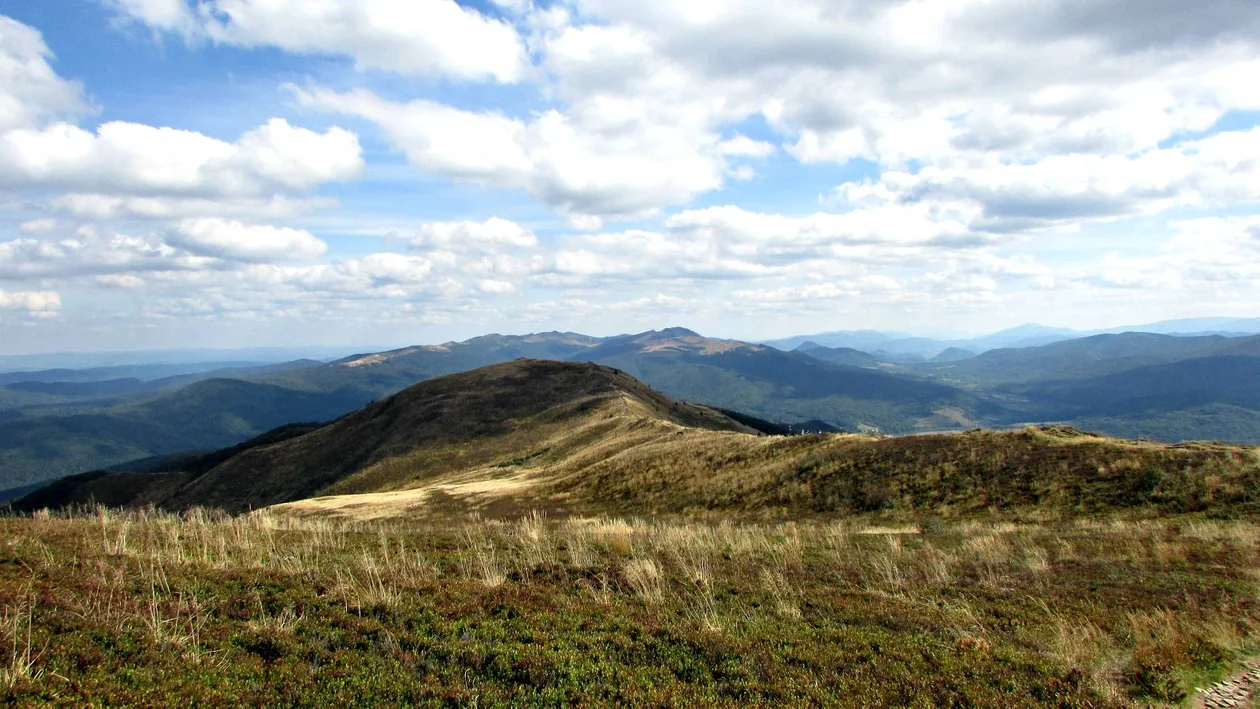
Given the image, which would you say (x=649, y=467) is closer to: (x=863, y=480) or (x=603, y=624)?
(x=863, y=480)

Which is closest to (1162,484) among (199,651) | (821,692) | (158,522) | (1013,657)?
(1013,657)

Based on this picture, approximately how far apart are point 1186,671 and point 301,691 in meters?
13.5

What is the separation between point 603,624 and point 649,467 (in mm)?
35499

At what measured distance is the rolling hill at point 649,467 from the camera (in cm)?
2772

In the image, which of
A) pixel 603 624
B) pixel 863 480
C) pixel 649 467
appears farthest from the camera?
pixel 649 467

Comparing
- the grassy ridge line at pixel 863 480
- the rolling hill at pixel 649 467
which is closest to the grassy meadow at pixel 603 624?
the grassy ridge line at pixel 863 480

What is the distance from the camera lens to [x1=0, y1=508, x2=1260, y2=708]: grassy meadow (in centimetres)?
819

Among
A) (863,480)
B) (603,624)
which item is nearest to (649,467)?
(863,480)

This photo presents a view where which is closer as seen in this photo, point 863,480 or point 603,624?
point 603,624

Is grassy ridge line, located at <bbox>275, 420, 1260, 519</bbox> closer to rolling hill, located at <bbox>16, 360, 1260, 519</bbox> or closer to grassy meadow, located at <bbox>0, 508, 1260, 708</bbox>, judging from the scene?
rolling hill, located at <bbox>16, 360, 1260, 519</bbox>

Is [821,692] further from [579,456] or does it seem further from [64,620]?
[579,456]

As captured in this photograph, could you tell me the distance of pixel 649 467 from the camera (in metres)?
46.1

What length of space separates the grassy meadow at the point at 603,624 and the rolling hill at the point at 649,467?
1025 centimetres

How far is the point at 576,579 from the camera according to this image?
14.4 metres
